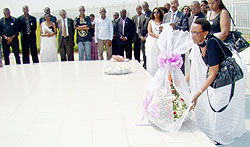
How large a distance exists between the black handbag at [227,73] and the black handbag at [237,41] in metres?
0.69

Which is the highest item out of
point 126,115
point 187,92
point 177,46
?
point 177,46

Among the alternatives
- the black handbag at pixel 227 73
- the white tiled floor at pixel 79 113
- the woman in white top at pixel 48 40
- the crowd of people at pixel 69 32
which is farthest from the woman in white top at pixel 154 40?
the woman in white top at pixel 48 40

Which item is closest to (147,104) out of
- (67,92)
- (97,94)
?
(97,94)

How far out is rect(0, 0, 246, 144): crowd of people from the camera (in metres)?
3.39

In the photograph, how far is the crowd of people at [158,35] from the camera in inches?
133

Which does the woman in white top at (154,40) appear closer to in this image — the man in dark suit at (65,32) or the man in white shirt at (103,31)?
the man in white shirt at (103,31)

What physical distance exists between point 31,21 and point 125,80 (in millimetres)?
4383

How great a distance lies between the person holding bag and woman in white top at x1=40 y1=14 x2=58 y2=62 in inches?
233

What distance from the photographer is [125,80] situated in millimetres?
5973

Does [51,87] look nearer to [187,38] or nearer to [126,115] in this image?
[126,115]

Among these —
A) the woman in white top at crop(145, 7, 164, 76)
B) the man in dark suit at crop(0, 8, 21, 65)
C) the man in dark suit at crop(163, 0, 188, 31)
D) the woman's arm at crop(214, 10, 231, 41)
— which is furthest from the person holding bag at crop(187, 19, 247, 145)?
the man in dark suit at crop(0, 8, 21, 65)

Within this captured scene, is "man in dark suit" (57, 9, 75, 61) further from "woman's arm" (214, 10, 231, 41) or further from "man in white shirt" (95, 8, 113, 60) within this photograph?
"woman's arm" (214, 10, 231, 41)

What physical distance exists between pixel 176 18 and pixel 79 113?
4054mm

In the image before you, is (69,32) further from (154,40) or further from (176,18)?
(176,18)
